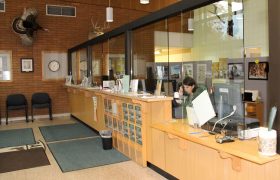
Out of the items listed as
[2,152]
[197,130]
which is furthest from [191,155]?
[2,152]

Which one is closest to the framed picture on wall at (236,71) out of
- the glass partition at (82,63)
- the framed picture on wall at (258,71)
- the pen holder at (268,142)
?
the pen holder at (268,142)

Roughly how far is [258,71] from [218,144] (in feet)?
13.4

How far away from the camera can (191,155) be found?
311 centimetres

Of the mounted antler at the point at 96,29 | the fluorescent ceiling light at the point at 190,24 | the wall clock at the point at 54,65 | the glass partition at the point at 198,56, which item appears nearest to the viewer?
the glass partition at the point at 198,56

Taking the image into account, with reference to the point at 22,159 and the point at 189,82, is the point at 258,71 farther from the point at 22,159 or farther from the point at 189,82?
the point at 22,159

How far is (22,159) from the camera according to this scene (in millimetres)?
4516

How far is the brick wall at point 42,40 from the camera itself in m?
8.11

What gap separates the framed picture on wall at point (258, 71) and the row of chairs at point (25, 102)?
18.8ft

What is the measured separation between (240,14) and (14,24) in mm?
6930

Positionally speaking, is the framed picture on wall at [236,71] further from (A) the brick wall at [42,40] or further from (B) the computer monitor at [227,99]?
(A) the brick wall at [42,40]

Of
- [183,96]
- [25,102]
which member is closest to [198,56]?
[183,96]

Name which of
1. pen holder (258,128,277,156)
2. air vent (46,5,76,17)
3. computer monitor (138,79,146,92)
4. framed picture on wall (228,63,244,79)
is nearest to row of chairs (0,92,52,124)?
air vent (46,5,76,17)

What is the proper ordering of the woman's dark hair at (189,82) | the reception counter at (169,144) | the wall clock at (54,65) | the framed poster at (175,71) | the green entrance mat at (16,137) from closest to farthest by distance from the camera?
1. the reception counter at (169,144)
2. the woman's dark hair at (189,82)
3. the framed poster at (175,71)
4. the green entrance mat at (16,137)
5. the wall clock at (54,65)

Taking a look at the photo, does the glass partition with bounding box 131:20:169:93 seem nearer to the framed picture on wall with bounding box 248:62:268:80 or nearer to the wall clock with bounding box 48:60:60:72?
the framed picture on wall with bounding box 248:62:268:80
